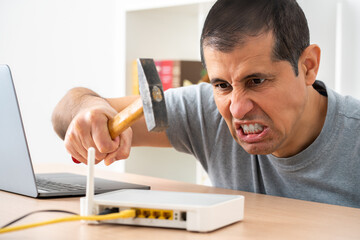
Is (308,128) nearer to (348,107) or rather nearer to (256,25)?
(348,107)

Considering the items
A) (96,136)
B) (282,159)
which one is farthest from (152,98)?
(282,159)

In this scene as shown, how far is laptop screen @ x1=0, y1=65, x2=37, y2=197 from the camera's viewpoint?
0.98 m

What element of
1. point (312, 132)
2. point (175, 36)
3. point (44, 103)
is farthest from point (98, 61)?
point (312, 132)

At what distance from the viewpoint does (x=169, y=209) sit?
2.52ft

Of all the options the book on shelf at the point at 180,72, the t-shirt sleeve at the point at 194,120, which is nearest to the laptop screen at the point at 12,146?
the t-shirt sleeve at the point at 194,120

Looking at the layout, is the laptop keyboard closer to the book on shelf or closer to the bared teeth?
the bared teeth

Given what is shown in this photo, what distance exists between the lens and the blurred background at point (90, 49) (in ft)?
7.91

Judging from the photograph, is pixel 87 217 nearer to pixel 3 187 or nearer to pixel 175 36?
pixel 3 187

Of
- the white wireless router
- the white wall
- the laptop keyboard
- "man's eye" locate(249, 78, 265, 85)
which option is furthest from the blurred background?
the white wireless router

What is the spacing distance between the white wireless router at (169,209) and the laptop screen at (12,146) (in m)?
0.26

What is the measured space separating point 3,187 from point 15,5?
249 centimetres

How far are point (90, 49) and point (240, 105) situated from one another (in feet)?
7.20

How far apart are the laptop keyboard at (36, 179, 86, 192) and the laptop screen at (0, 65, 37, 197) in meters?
0.06

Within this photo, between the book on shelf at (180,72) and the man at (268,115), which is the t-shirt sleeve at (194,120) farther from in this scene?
the book on shelf at (180,72)
